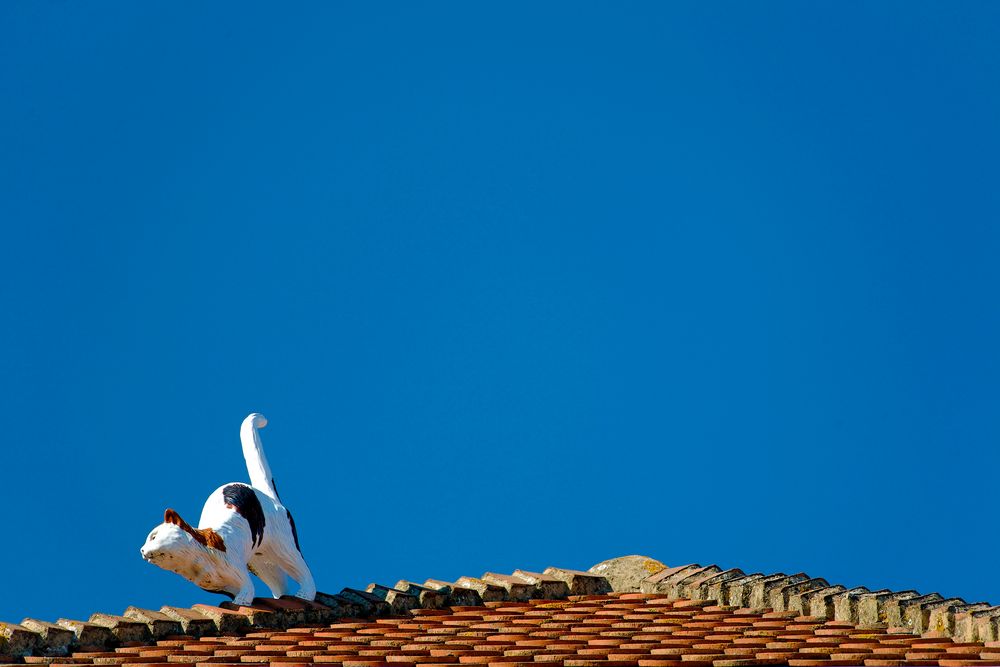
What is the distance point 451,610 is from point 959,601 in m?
3.70

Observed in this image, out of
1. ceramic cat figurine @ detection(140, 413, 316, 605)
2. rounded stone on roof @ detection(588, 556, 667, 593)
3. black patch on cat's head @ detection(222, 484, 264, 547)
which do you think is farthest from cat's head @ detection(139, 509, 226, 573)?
rounded stone on roof @ detection(588, 556, 667, 593)

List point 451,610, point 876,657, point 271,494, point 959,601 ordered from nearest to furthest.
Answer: point 876,657 < point 959,601 < point 451,610 < point 271,494

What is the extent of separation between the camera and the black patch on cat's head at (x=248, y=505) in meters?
14.3

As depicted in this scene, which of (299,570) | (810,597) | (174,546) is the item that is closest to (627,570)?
(810,597)

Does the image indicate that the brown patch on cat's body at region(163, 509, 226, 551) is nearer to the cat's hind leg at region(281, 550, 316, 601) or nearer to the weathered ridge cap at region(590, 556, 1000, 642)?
the cat's hind leg at region(281, 550, 316, 601)

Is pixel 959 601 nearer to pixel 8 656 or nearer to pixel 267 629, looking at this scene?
pixel 267 629

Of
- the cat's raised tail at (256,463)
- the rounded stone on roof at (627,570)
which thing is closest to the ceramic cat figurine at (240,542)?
the cat's raised tail at (256,463)

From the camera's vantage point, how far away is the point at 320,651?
1119 cm

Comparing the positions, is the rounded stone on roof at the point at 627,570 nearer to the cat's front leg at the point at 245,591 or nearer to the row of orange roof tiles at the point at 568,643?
the row of orange roof tiles at the point at 568,643

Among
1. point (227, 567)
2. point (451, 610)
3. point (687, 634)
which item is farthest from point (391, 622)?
point (687, 634)

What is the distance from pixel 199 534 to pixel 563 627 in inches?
129

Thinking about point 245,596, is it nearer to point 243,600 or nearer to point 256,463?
point 243,600

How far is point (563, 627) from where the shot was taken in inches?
474

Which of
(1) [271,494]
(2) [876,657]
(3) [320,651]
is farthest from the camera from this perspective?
(1) [271,494]
